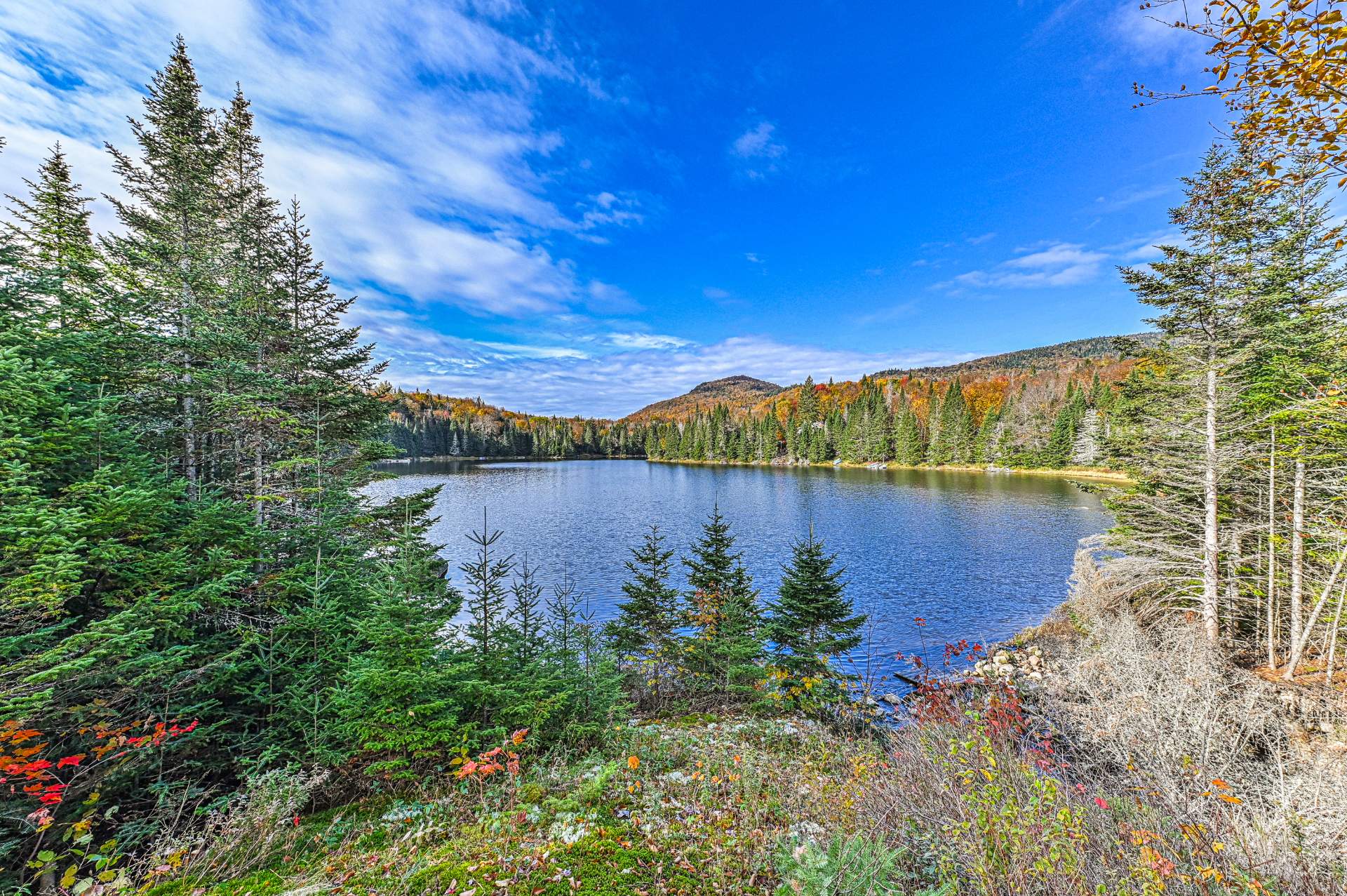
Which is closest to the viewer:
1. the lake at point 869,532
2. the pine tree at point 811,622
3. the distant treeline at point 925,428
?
the pine tree at point 811,622

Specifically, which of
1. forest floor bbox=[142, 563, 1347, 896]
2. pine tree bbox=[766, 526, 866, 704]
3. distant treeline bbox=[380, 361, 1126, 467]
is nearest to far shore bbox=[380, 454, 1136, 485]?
distant treeline bbox=[380, 361, 1126, 467]

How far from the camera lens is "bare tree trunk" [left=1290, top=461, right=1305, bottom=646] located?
9.53 m

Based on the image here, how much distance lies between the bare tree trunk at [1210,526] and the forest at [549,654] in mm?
113

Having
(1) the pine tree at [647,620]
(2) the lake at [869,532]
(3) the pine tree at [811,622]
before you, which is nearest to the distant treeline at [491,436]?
(2) the lake at [869,532]

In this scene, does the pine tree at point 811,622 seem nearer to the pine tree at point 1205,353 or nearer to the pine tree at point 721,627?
the pine tree at point 721,627

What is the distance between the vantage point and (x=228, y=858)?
11.3ft

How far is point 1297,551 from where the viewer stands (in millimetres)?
9617

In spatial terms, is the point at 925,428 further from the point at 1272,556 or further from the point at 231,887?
the point at 231,887

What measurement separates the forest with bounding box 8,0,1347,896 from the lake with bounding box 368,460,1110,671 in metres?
3.31

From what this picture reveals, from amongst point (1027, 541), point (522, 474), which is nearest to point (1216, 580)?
point (1027, 541)

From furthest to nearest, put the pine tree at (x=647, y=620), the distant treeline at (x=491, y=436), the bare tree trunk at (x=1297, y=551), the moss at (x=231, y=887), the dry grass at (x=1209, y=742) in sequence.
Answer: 1. the distant treeline at (x=491, y=436)
2. the pine tree at (x=647, y=620)
3. the bare tree trunk at (x=1297, y=551)
4. the dry grass at (x=1209, y=742)
5. the moss at (x=231, y=887)

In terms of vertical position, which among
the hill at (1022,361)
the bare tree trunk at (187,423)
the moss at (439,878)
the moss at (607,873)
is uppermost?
the hill at (1022,361)

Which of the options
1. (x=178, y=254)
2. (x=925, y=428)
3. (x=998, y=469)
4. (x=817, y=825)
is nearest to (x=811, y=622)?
(x=817, y=825)

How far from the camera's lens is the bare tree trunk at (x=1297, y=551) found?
953 centimetres
